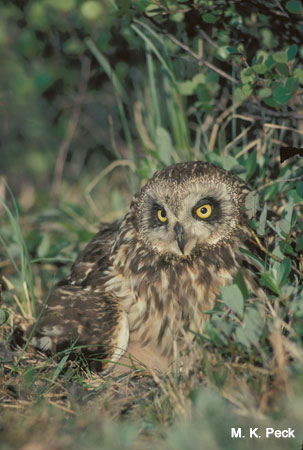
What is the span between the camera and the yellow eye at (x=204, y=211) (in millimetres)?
2756

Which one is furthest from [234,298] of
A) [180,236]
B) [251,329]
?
[180,236]

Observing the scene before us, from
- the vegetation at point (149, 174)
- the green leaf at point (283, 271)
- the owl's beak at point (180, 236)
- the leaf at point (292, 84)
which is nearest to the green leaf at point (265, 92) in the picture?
the vegetation at point (149, 174)

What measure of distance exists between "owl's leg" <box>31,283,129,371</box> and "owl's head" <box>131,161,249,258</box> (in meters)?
0.45

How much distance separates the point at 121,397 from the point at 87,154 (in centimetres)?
495

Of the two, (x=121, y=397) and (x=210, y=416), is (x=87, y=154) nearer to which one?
(x=121, y=397)

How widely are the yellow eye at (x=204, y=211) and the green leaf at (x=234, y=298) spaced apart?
0.58m

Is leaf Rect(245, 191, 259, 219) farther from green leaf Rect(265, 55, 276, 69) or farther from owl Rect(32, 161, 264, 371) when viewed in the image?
green leaf Rect(265, 55, 276, 69)

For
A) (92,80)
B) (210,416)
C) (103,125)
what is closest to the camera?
(210,416)

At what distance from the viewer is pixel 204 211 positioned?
9.07ft

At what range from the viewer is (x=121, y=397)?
230 centimetres

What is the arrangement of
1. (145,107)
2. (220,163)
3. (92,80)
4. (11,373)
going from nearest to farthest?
(11,373)
(220,163)
(145,107)
(92,80)

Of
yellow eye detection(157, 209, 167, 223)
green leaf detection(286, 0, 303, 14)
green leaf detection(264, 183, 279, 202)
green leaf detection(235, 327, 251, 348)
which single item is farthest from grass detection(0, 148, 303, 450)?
green leaf detection(286, 0, 303, 14)

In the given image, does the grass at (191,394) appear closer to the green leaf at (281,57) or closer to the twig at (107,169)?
the green leaf at (281,57)

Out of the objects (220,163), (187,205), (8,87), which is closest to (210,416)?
(187,205)
